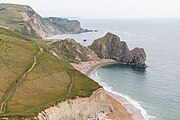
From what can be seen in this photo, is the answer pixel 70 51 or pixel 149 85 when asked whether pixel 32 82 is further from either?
pixel 70 51

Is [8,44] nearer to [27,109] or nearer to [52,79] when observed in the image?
[52,79]

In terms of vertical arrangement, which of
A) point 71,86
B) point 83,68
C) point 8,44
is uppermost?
point 8,44

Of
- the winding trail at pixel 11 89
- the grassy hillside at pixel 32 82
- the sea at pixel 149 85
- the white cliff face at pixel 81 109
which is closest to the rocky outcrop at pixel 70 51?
the sea at pixel 149 85

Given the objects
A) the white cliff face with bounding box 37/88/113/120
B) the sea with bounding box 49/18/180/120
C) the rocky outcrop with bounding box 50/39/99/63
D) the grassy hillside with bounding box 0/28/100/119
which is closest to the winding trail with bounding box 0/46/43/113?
the grassy hillside with bounding box 0/28/100/119

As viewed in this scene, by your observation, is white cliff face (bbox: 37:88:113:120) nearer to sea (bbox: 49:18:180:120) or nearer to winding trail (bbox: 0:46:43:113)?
winding trail (bbox: 0:46:43:113)

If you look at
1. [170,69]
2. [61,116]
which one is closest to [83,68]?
[170,69]
